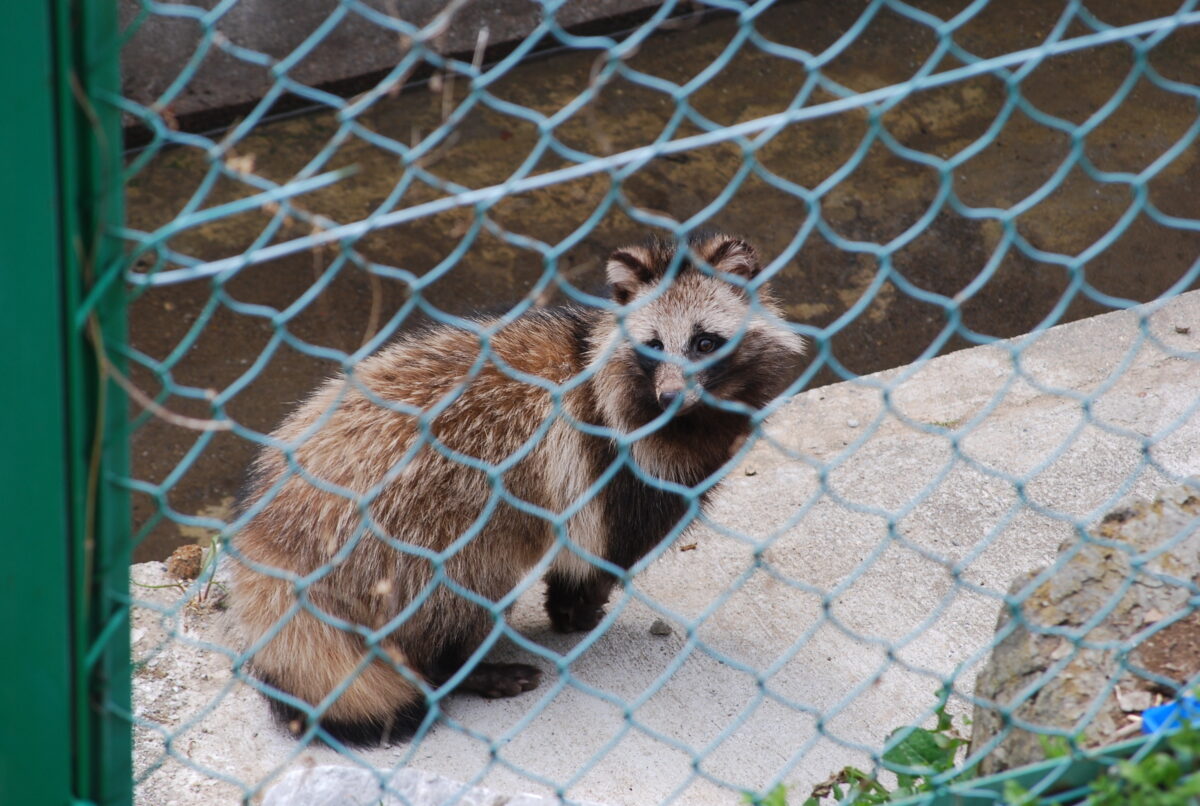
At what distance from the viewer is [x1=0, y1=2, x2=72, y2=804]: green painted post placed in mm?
1524

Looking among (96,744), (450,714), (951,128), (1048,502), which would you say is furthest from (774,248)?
(96,744)

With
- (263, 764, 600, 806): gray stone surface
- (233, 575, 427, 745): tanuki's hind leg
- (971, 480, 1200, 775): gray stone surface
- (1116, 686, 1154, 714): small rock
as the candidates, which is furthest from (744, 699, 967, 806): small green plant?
(233, 575, 427, 745): tanuki's hind leg

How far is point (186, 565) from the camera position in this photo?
3719mm

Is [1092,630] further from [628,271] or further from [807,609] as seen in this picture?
[628,271]

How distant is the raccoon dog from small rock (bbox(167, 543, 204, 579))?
→ 0.37 metres

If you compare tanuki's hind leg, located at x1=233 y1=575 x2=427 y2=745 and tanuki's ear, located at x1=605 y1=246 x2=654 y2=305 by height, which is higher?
tanuki's ear, located at x1=605 y1=246 x2=654 y2=305

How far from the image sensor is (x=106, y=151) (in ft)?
5.14

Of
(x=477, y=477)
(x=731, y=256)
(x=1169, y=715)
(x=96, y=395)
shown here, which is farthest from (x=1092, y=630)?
(x=96, y=395)

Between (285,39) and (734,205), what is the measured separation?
266 centimetres

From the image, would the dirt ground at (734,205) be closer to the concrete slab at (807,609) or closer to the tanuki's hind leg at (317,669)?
the concrete slab at (807,609)

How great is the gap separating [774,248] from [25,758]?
4.97 metres

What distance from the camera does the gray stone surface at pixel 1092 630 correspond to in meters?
2.48

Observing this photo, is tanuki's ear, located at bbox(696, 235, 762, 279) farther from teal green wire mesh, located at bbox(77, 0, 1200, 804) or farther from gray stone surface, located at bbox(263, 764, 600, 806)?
gray stone surface, located at bbox(263, 764, 600, 806)

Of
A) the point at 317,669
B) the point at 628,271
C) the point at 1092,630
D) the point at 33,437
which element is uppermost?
the point at 33,437
